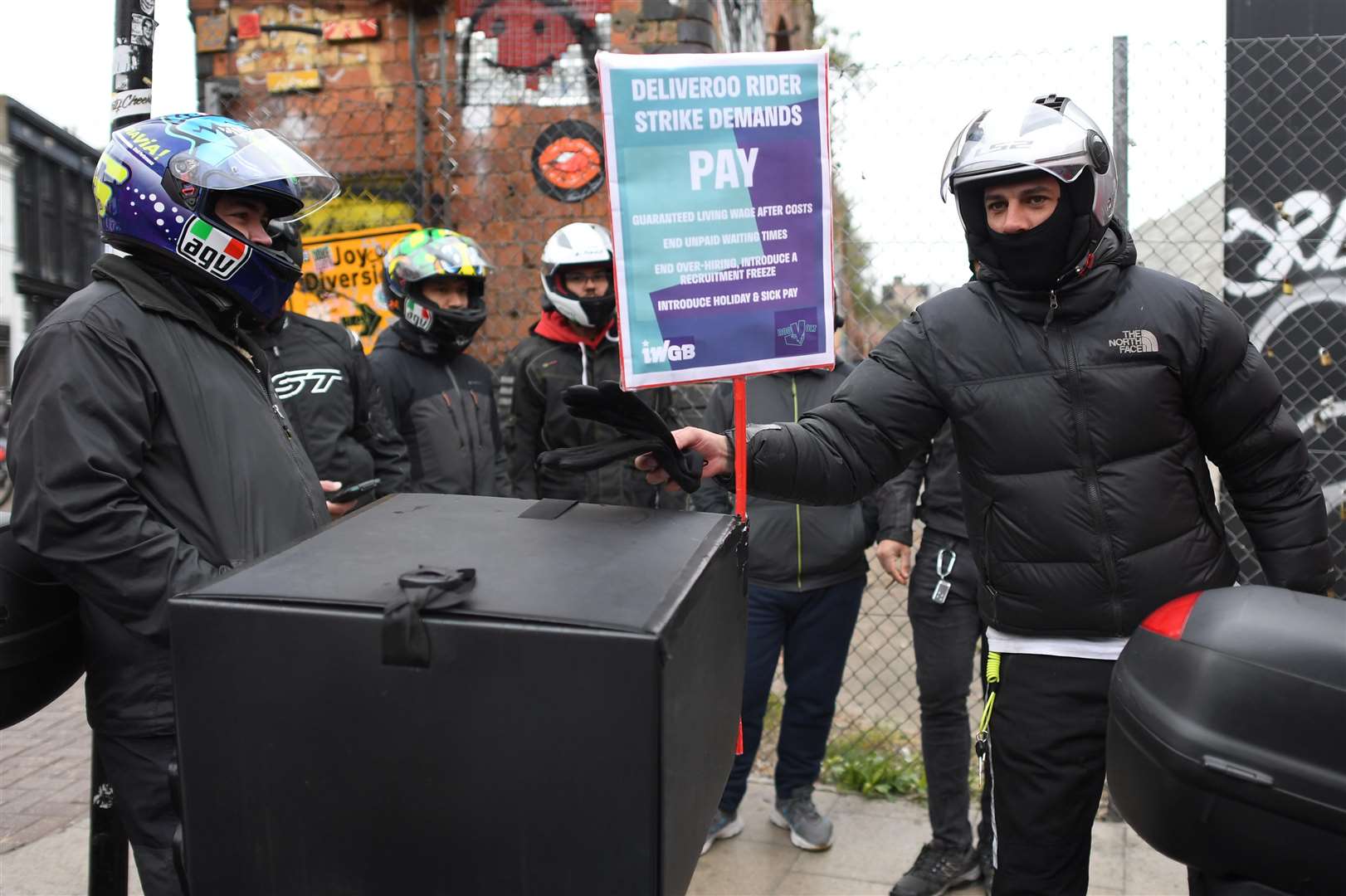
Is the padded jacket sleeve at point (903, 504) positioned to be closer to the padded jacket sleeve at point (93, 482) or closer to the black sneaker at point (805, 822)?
the black sneaker at point (805, 822)

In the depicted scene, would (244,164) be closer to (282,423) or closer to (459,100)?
(282,423)

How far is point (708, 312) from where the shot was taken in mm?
2250

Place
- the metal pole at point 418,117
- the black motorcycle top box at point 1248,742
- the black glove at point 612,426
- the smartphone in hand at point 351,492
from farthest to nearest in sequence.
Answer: the metal pole at point 418,117 → the smartphone in hand at point 351,492 → the black glove at point 612,426 → the black motorcycle top box at point 1248,742

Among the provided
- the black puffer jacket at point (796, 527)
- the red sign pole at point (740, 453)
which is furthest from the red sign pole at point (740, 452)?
the black puffer jacket at point (796, 527)

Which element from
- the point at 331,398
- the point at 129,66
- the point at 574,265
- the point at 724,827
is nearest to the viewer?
the point at 129,66

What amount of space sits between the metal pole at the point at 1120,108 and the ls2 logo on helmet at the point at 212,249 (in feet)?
9.79

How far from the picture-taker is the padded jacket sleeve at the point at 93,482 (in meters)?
1.86

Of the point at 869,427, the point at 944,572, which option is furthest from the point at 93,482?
the point at 944,572

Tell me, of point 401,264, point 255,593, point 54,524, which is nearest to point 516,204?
point 401,264

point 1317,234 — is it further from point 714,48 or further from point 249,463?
point 249,463

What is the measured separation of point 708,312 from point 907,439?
1.97 ft

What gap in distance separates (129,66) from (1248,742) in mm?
2879

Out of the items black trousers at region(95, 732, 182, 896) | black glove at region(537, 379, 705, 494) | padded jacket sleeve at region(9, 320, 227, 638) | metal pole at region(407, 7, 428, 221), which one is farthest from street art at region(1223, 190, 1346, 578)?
black trousers at region(95, 732, 182, 896)

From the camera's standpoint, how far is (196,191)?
2.09 meters
